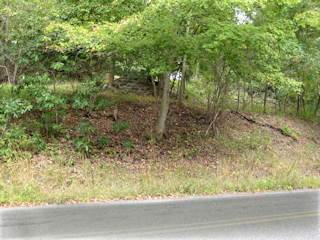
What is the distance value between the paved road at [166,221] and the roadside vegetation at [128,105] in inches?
24.0

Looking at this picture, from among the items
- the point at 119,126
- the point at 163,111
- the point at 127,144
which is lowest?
the point at 127,144

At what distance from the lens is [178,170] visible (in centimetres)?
777

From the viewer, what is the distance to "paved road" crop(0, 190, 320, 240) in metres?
3.86

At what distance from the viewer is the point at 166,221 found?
4.29 meters

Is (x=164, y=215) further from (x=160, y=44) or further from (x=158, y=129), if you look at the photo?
(x=158, y=129)

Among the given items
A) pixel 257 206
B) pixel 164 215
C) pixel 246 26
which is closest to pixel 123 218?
pixel 164 215

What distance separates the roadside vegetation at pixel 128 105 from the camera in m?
6.32

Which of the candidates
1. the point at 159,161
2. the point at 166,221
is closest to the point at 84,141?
the point at 159,161

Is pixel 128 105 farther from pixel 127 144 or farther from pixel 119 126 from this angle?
pixel 127 144

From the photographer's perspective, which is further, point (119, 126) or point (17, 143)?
point (119, 126)

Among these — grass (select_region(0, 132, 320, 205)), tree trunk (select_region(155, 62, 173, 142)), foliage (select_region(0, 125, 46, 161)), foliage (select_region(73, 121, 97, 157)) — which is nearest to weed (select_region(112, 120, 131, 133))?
foliage (select_region(73, 121, 97, 157))

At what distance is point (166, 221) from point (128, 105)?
819 cm

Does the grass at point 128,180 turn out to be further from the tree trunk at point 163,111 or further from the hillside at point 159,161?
the tree trunk at point 163,111

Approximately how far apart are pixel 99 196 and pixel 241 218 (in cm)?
277
